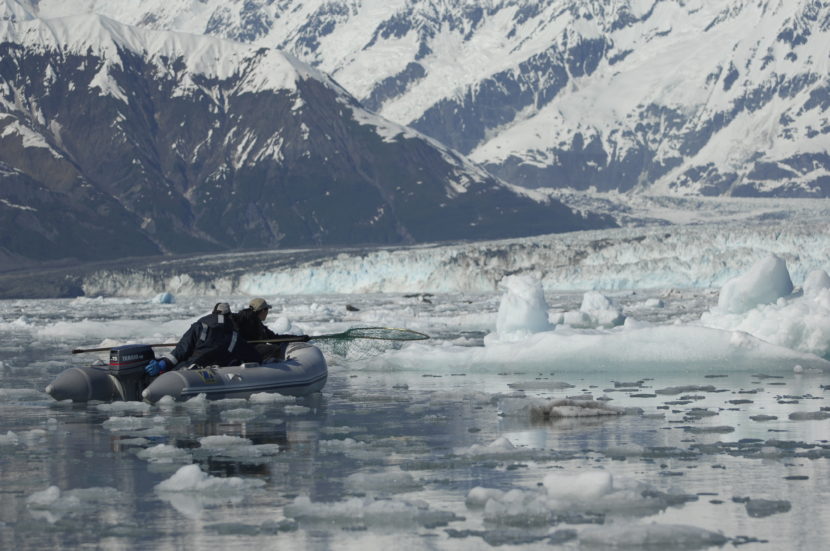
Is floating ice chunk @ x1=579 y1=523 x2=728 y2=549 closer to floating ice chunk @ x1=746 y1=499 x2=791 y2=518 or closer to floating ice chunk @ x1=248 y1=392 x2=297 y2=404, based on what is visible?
floating ice chunk @ x1=746 y1=499 x2=791 y2=518

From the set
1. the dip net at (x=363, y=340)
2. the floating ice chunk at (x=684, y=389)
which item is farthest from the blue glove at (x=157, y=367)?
the floating ice chunk at (x=684, y=389)

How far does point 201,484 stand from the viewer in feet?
51.6

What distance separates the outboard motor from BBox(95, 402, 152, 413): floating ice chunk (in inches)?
Result: 17.8

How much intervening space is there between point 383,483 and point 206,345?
9843 millimetres

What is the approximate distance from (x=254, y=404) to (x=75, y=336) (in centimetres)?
3186

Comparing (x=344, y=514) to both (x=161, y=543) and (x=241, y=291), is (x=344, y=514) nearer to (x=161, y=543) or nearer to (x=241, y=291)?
(x=161, y=543)

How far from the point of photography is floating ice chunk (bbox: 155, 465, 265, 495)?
15.7 m

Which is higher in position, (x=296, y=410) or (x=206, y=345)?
(x=206, y=345)

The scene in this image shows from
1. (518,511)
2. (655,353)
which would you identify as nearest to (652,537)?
(518,511)

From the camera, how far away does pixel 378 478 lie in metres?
16.0

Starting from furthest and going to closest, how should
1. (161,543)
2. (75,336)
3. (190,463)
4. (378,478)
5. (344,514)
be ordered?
(75,336), (190,463), (378,478), (344,514), (161,543)

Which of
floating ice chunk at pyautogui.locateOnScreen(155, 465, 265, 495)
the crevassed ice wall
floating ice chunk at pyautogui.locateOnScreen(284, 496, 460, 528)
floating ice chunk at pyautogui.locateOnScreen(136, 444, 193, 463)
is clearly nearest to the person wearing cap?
floating ice chunk at pyautogui.locateOnScreen(136, 444, 193, 463)

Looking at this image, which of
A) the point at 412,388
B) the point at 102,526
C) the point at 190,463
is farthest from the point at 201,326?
the point at 102,526

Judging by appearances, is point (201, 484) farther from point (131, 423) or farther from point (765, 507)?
point (131, 423)
